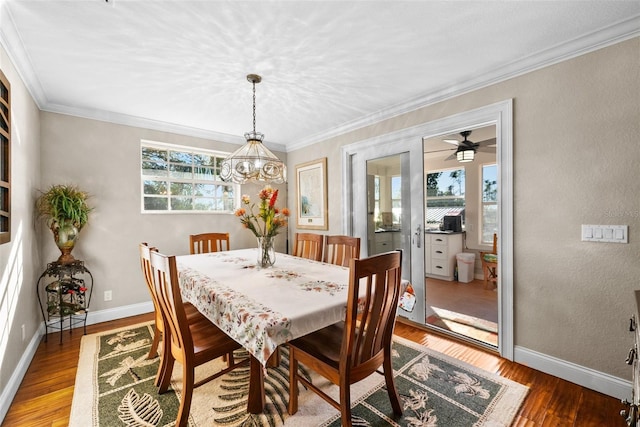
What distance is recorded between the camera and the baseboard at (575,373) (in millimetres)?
1803

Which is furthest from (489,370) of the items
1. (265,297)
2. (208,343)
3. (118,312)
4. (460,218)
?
(118,312)

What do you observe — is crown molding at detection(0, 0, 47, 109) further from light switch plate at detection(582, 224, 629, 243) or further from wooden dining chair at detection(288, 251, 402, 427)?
light switch plate at detection(582, 224, 629, 243)

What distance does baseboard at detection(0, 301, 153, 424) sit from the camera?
5.72 feet

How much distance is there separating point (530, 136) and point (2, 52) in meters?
3.79

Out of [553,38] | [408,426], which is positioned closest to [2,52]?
[408,426]

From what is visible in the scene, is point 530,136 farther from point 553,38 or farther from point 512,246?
point 512,246

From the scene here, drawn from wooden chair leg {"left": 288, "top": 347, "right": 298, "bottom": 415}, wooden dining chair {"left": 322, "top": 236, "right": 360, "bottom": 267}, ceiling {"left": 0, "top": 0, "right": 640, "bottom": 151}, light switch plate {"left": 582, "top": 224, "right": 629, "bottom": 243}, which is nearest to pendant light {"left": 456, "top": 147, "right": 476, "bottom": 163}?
ceiling {"left": 0, "top": 0, "right": 640, "bottom": 151}

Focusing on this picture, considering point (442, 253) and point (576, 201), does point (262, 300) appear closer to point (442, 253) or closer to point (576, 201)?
point (576, 201)

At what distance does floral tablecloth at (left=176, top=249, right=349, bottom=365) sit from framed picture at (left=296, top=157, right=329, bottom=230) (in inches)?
68.5

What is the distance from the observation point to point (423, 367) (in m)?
2.19

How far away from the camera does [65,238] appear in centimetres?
270

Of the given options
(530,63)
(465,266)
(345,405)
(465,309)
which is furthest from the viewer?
(465,266)

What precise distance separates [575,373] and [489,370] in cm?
54

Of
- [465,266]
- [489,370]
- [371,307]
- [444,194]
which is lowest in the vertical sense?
[489,370]
